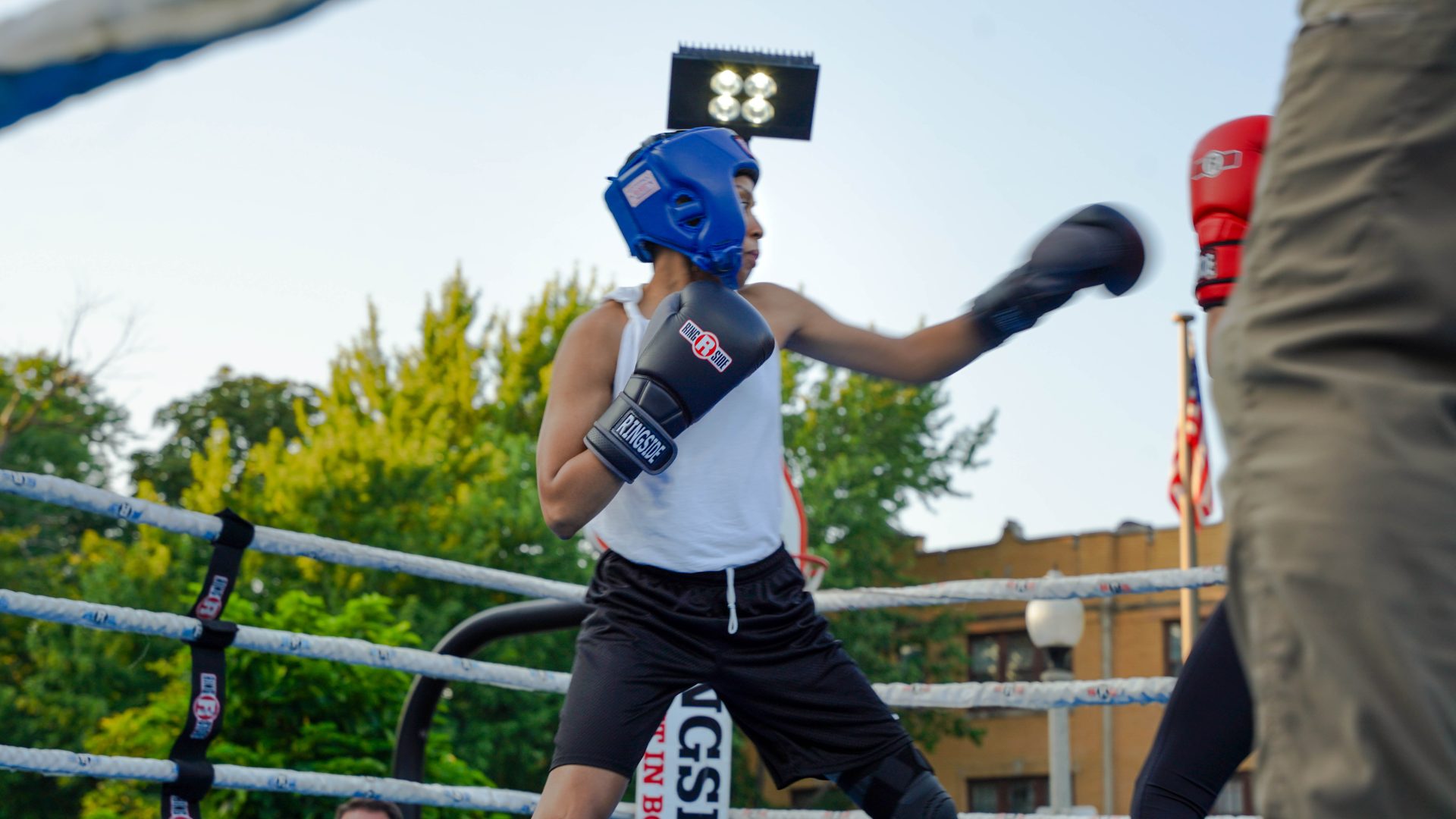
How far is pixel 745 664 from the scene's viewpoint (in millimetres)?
2268

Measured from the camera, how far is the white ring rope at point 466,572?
2576 mm

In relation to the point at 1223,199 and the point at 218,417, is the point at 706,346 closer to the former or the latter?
the point at 1223,199

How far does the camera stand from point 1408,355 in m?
0.93

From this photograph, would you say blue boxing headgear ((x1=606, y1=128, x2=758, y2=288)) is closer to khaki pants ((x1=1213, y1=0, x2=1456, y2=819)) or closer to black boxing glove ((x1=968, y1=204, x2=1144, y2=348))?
black boxing glove ((x1=968, y1=204, x2=1144, y2=348))

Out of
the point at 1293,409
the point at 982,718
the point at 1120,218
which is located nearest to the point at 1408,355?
the point at 1293,409

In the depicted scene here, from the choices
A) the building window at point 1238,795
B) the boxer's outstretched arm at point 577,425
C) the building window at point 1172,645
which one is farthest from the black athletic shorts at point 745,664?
the building window at point 1172,645

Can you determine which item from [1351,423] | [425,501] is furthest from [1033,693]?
[425,501]

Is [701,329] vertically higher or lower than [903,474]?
lower

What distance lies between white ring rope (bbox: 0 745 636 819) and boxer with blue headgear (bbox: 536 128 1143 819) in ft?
2.95

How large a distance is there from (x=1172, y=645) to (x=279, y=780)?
2014 cm

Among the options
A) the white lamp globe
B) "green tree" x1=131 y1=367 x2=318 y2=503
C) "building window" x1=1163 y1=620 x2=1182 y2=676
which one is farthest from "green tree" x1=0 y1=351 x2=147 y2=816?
"building window" x1=1163 y1=620 x2=1182 y2=676

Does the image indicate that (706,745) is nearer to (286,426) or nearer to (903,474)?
Result: (903,474)

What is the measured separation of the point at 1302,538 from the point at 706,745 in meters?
2.80

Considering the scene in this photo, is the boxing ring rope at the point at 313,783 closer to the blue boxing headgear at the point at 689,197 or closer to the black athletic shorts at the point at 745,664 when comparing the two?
the black athletic shorts at the point at 745,664
